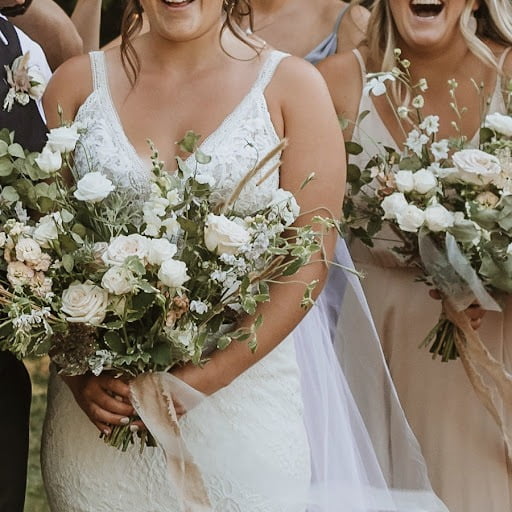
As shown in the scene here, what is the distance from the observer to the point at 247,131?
359 cm

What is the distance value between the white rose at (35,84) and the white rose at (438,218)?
1.17 meters

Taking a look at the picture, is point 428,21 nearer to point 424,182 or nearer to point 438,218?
point 424,182

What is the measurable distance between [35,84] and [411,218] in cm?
116

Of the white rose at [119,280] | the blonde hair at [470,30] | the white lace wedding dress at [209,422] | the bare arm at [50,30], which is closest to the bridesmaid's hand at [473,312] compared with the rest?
the white lace wedding dress at [209,422]

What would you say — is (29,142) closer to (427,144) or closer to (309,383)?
(309,383)

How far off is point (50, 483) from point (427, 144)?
5.25ft

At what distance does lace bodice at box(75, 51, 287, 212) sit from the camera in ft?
11.6

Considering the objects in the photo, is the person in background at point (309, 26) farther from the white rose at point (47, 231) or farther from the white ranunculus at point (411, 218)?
the white rose at point (47, 231)

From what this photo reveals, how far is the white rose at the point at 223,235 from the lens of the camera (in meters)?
3.11

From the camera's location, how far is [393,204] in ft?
12.8

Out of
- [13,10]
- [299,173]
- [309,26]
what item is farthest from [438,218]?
[309,26]

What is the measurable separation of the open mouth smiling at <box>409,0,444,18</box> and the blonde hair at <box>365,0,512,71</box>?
0.08m

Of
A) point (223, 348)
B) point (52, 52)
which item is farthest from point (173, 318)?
point (52, 52)

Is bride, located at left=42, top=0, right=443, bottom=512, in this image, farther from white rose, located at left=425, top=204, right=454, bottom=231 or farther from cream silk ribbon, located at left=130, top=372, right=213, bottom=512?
white rose, located at left=425, top=204, right=454, bottom=231
